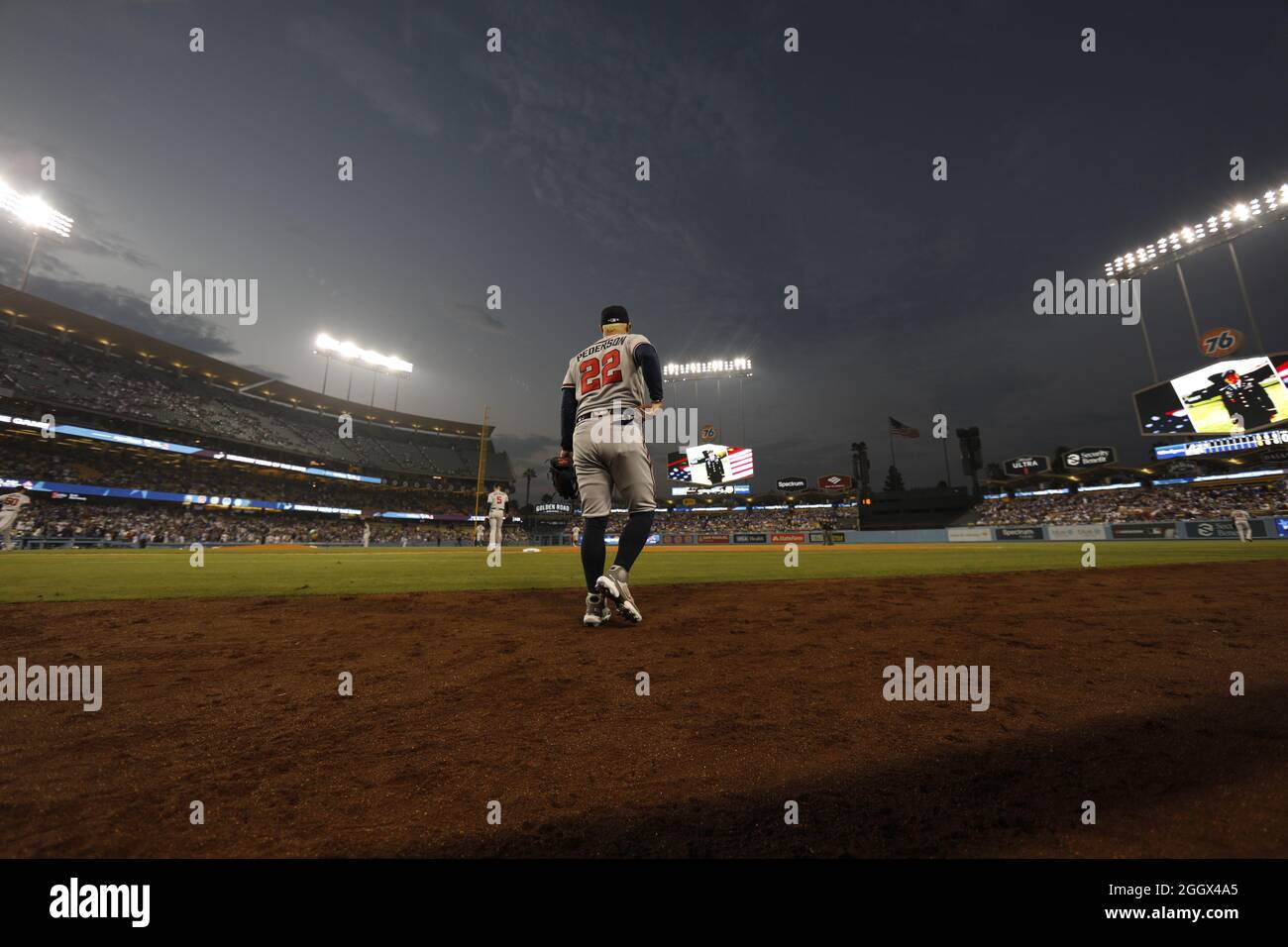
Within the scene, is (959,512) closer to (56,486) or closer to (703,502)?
(703,502)

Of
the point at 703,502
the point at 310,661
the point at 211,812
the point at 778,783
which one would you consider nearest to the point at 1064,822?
the point at 778,783

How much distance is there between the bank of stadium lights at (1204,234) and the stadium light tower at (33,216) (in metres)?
64.6

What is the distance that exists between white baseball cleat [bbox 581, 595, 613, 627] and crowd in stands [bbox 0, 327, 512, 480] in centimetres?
4435

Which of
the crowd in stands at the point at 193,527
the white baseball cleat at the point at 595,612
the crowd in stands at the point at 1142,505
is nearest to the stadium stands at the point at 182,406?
the crowd in stands at the point at 193,527

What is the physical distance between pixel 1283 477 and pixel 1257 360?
414 inches

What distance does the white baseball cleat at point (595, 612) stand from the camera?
3303mm

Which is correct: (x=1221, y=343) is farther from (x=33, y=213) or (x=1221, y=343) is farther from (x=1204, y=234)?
(x=33, y=213)

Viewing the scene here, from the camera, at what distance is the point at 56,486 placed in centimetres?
2973

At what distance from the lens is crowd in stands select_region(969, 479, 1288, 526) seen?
31812mm

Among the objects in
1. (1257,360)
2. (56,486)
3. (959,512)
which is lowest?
(959,512)

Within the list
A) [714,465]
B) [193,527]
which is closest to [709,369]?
[714,465]

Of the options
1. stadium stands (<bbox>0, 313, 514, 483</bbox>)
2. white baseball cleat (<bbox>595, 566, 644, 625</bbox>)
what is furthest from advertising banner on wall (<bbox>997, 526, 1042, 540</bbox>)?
stadium stands (<bbox>0, 313, 514, 483</bbox>)

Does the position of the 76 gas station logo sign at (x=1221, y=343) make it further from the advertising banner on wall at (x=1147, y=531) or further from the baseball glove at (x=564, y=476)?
the baseball glove at (x=564, y=476)
